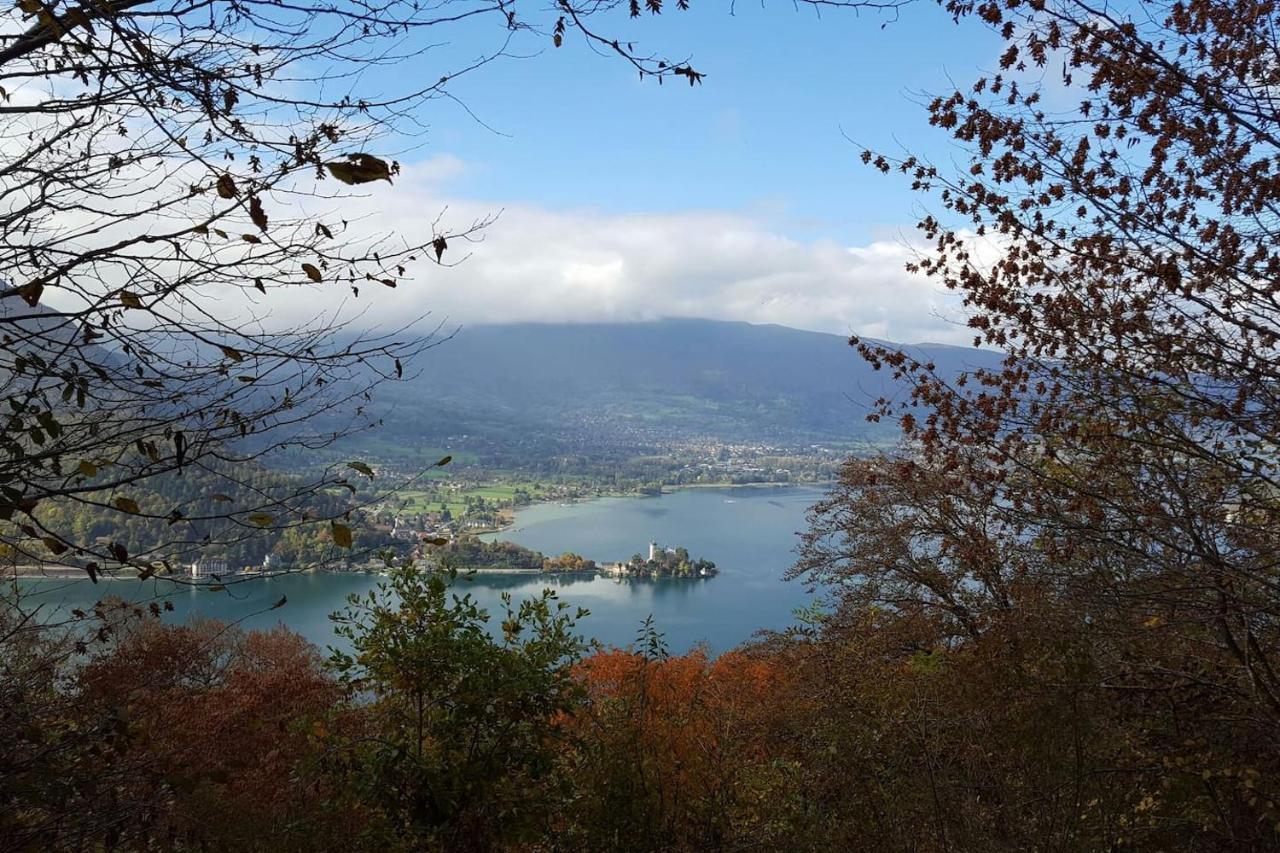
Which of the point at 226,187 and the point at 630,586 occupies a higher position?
the point at 226,187

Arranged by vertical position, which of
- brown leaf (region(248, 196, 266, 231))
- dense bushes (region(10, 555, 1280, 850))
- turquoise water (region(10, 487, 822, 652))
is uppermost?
brown leaf (region(248, 196, 266, 231))

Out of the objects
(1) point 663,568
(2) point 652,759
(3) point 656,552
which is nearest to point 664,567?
(1) point 663,568

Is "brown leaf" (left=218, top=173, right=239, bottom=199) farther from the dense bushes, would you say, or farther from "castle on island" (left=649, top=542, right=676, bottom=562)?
"castle on island" (left=649, top=542, right=676, bottom=562)

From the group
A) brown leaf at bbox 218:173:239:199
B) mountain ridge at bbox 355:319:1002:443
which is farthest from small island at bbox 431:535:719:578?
brown leaf at bbox 218:173:239:199

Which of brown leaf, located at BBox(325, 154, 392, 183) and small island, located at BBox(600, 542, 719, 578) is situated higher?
brown leaf, located at BBox(325, 154, 392, 183)

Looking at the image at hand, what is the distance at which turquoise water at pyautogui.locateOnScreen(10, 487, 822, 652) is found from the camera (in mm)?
20203

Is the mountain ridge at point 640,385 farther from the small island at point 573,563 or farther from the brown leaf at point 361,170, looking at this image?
the brown leaf at point 361,170

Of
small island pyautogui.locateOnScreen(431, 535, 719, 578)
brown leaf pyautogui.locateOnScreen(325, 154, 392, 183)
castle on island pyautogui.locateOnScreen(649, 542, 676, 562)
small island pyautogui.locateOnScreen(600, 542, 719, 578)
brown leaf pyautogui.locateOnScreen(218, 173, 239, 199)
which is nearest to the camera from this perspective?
brown leaf pyautogui.locateOnScreen(325, 154, 392, 183)

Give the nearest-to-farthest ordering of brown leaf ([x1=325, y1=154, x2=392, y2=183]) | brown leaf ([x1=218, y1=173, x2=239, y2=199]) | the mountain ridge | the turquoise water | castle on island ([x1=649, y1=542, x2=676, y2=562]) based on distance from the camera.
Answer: brown leaf ([x1=325, y1=154, x2=392, y2=183]) < brown leaf ([x1=218, y1=173, x2=239, y2=199]) < the turquoise water < castle on island ([x1=649, y1=542, x2=676, y2=562]) < the mountain ridge

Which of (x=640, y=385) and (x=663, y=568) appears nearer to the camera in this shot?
(x=663, y=568)

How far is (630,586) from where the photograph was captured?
2812 cm

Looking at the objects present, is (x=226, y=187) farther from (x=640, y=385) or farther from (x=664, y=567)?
(x=640, y=385)

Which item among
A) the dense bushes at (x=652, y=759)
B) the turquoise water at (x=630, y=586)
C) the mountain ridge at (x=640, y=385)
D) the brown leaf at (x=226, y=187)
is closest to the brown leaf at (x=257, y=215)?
the brown leaf at (x=226, y=187)

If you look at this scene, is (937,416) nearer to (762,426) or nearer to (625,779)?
(625,779)
